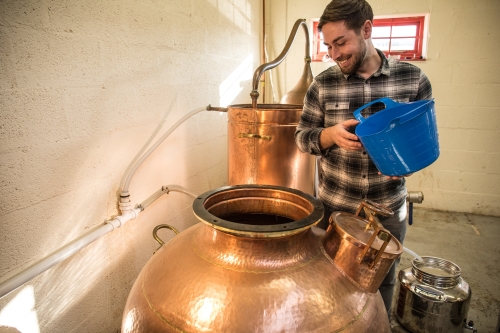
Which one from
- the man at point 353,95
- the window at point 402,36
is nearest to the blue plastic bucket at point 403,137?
the man at point 353,95

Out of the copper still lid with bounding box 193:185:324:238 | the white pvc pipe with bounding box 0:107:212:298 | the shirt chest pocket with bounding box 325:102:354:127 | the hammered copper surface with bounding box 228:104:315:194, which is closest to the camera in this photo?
the copper still lid with bounding box 193:185:324:238

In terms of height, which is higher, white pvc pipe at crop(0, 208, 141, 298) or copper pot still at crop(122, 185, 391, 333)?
copper pot still at crop(122, 185, 391, 333)

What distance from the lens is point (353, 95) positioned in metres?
1.39

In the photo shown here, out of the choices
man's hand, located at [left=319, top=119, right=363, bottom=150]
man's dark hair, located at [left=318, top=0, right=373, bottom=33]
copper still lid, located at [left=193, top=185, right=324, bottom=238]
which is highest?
man's dark hair, located at [left=318, top=0, right=373, bottom=33]

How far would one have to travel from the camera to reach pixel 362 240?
85 cm

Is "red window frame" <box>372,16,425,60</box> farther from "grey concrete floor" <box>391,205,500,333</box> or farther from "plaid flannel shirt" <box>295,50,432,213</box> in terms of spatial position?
"plaid flannel shirt" <box>295,50,432,213</box>

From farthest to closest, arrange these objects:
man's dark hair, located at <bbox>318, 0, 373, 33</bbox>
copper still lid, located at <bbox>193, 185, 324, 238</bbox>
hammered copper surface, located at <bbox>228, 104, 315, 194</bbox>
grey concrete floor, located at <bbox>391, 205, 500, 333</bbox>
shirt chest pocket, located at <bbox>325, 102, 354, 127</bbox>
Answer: grey concrete floor, located at <bbox>391, 205, 500, 333</bbox> < hammered copper surface, located at <bbox>228, 104, 315, 194</bbox> < shirt chest pocket, located at <bbox>325, 102, 354, 127</bbox> < man's dark hair, located at <bbox>318, 0, 373, 33</bbox> < copper still lid, located at <bbox>193, 185, 324, 238</bbox>

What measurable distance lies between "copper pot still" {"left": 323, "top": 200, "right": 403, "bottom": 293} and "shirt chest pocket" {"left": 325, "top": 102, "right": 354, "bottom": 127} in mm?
618

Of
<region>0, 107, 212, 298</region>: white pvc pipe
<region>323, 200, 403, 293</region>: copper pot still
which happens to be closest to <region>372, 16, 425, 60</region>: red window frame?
<region>0, 107, 212, 298</region>: white pvc pipe

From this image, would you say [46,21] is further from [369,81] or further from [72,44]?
[369,81]

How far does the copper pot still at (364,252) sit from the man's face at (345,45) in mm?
727

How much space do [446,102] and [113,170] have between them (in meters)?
3.32

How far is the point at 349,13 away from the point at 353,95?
1.09ft

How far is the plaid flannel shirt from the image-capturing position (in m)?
1.36
